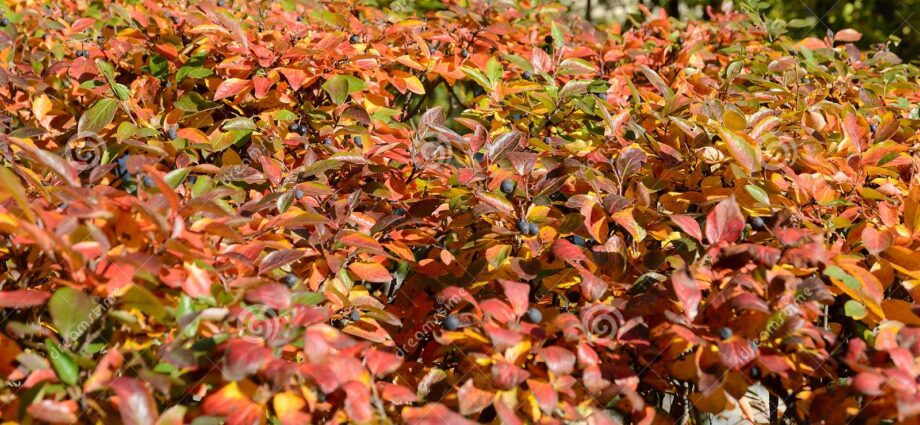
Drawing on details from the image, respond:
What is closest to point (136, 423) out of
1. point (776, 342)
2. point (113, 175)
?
point (776, 342)

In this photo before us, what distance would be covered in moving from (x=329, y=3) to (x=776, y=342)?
255 cm

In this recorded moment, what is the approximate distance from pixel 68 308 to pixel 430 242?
0.86 metres

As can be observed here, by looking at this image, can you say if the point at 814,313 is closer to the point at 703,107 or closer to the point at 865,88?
the point at 703,107

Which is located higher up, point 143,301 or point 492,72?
point 143,301

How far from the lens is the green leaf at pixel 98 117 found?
205 centimetres

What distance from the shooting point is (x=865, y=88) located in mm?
2725

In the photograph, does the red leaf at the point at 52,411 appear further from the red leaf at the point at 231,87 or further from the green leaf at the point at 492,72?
the green leaf at the point at 492,72

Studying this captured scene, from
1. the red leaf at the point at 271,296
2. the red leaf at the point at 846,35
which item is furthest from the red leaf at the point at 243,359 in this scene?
the red leaf at the point at 846,35

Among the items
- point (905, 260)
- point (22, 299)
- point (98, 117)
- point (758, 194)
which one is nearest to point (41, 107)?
point (98, 117)

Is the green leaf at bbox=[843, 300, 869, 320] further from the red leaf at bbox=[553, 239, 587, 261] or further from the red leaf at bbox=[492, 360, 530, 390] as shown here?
the red leaf at bbox=[492, 360, 530, 390]

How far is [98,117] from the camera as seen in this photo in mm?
2070

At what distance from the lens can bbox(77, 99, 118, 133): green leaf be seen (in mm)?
2047

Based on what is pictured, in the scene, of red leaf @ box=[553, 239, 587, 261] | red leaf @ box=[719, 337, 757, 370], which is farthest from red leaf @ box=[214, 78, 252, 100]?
red leaf @ box=[719, 337, 757, 370]

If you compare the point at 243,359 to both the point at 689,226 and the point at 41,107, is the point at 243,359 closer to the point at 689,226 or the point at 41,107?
the point at 689,226
